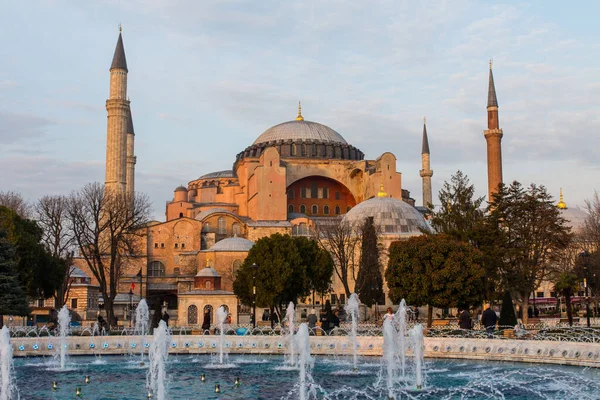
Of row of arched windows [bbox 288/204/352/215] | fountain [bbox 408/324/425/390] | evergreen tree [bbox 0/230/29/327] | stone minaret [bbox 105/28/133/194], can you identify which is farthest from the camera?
row of arched windows [bbox 288/204/352/215]

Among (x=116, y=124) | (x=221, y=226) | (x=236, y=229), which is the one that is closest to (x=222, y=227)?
(x=221, y=226)

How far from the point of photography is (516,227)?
27625mm

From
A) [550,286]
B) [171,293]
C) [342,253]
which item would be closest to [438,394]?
[342,253]

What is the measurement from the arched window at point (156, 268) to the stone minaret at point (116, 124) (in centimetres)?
548

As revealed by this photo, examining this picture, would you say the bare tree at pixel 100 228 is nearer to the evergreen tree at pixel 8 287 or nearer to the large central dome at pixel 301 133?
the evergreen tree at pixel 8 287

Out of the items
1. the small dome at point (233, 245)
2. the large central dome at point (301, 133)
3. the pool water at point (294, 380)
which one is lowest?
the pool water at point (294, 380)

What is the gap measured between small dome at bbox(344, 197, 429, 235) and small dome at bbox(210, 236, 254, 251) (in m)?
5.95

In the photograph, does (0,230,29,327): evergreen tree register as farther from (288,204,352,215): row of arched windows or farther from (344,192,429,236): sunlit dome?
(288,204,352,215): row of arched windows

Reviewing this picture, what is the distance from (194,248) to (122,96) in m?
10.3

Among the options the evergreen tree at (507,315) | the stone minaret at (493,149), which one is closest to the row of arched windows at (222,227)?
the stone minaret at (493,149)

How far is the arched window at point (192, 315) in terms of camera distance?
31.1 m

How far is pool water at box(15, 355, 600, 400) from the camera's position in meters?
11.2

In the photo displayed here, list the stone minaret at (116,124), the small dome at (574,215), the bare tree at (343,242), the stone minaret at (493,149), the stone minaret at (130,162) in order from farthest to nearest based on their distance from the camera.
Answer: the small dome at (574,215), the stone minaret at (130,162), the stone minaret at (493,149), the stone minaret at (116,124), the bare tree at (343,242)

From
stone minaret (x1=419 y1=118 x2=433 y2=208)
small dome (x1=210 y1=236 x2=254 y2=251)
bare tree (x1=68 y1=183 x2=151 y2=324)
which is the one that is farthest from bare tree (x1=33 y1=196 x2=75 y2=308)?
stone minaret (x1=419 y1=118 x2=433 y2=208)
